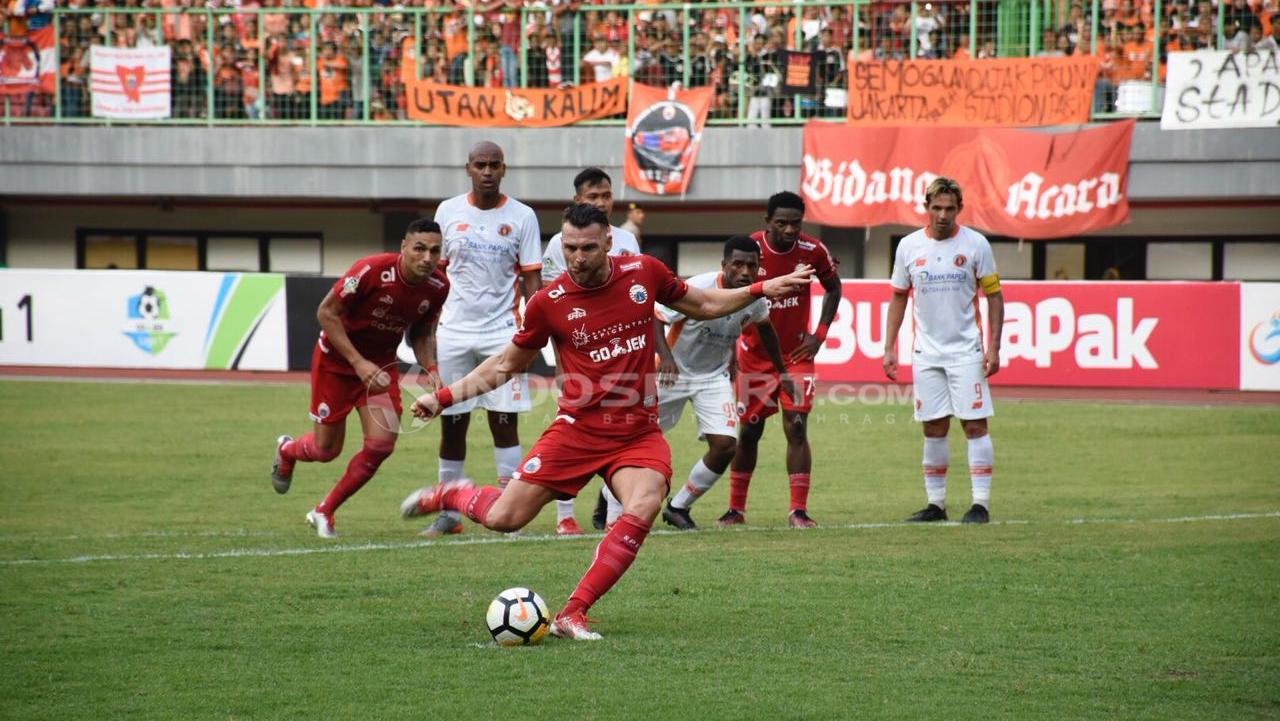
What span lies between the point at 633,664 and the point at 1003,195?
18.1 m

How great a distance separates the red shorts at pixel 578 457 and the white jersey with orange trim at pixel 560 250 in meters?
2.90

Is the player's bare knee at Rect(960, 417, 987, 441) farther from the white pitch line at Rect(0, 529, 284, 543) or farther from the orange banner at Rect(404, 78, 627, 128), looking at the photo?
the orange banner at Rect(404, 78, 627, 128)

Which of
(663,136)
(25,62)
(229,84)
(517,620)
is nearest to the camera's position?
(517,620)

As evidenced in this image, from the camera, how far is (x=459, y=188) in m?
25.7

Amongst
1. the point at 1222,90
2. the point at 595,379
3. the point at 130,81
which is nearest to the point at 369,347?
the point at 595,379

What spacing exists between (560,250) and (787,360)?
1826 mm

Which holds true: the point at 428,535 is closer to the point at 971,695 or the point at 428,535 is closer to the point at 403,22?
the point at 971,695

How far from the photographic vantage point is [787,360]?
10805 mm

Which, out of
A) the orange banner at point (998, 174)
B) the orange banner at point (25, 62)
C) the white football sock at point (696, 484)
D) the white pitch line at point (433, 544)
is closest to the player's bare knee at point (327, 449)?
the white pitch line at point (433, 544)

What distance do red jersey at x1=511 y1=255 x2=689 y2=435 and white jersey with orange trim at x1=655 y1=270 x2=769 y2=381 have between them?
285 centimetres

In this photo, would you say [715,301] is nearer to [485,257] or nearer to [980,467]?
[485,257]

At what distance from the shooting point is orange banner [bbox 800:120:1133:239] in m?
22.8

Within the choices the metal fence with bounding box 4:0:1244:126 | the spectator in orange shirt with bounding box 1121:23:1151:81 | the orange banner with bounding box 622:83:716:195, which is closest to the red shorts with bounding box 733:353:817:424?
the metal fence with bounding box 4:0:1244:126

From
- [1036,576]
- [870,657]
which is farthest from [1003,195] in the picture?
[870,657]
